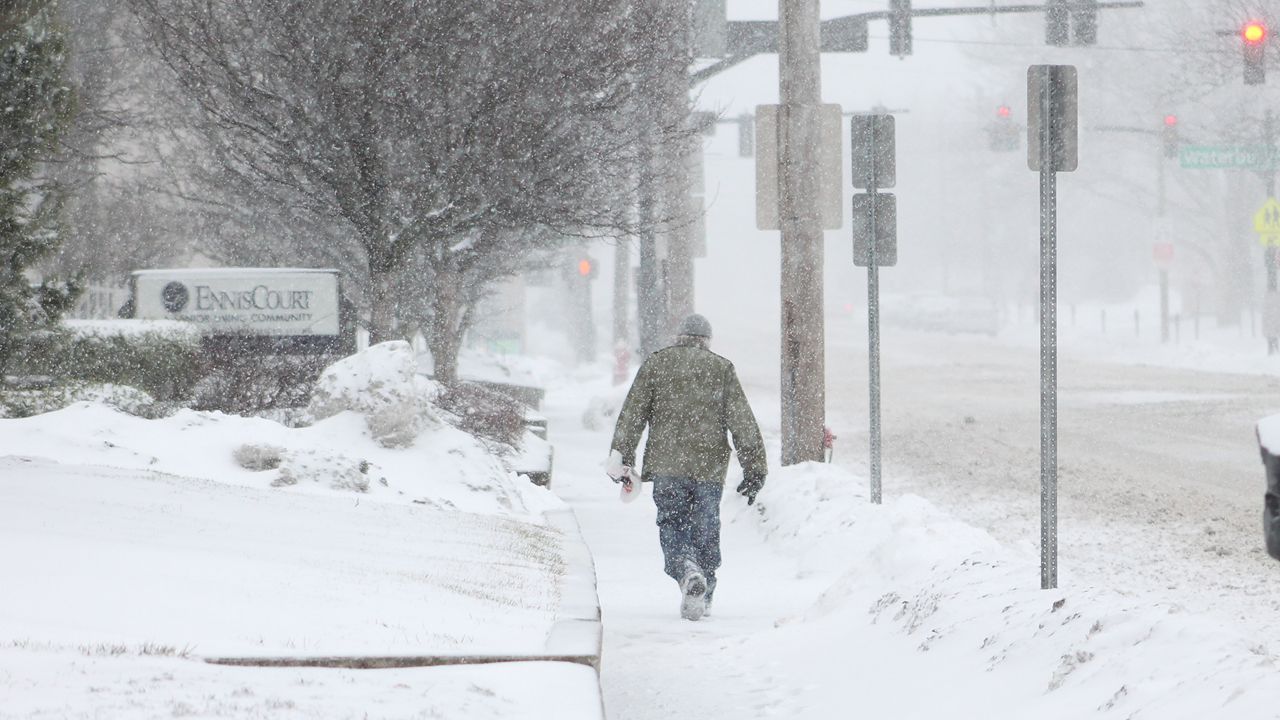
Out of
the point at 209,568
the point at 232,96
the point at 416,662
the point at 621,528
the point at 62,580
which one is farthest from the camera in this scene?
the point at 232,96

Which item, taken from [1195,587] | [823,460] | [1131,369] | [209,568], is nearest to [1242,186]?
[1131,369]

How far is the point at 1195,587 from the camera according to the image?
8.27 m

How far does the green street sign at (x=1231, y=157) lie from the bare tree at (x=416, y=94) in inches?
779

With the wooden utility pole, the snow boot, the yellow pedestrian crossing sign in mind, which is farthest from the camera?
the yellow pedestrian crossing sign

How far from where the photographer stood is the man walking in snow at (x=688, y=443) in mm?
8359

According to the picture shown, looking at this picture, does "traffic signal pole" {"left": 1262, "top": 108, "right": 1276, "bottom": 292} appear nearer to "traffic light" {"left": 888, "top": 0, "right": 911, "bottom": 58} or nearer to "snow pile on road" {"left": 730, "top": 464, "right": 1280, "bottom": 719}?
"traffic light" {"left": 888, "top": 0, "right": 911, "bottom": 58}

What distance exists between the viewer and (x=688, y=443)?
8.35 meters

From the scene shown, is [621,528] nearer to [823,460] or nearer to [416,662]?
[823,460]

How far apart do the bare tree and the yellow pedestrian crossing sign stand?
21.7 m

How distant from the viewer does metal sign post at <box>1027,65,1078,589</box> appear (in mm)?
6344

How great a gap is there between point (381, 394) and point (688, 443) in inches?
128

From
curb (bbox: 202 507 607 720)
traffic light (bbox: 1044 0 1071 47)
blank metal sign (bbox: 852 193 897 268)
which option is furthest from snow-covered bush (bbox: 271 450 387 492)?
traffic light (bbox: 1044 0 1071 47)

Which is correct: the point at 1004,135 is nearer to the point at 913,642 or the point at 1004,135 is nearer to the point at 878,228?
the point at 878,228

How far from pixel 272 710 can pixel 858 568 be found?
159 inches
